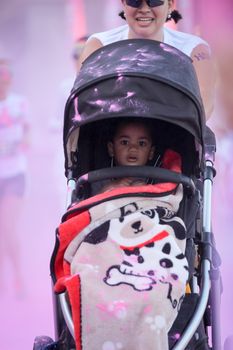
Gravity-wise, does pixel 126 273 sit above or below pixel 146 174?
below

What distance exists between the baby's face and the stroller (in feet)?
0.16

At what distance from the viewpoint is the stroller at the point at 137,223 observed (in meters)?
2.69

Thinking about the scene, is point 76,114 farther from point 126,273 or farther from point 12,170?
point 12,170

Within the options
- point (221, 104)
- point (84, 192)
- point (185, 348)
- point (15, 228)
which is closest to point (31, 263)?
point (15, 228)

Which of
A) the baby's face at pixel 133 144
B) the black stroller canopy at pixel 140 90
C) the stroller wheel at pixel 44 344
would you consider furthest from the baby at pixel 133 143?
the stroller wheel at pixel 44 344

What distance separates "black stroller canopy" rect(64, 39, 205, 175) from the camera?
9.63 ft

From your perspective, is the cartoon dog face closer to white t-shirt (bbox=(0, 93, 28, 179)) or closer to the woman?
the woman

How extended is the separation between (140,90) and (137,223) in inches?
16.3

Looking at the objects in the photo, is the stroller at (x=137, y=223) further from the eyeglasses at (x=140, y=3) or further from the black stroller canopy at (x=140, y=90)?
the eyeglasses at (x=140, y=3)

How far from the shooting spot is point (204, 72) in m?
3.93

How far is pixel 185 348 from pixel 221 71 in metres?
3.09

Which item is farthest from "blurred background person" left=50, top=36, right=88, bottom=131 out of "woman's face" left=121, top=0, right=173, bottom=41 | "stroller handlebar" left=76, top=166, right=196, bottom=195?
"stroller handlebar" left=76, top=166, right=196, bottom=195

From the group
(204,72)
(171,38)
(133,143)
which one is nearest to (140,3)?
(171,38)

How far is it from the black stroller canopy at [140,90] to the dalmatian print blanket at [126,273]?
0.26 meters
